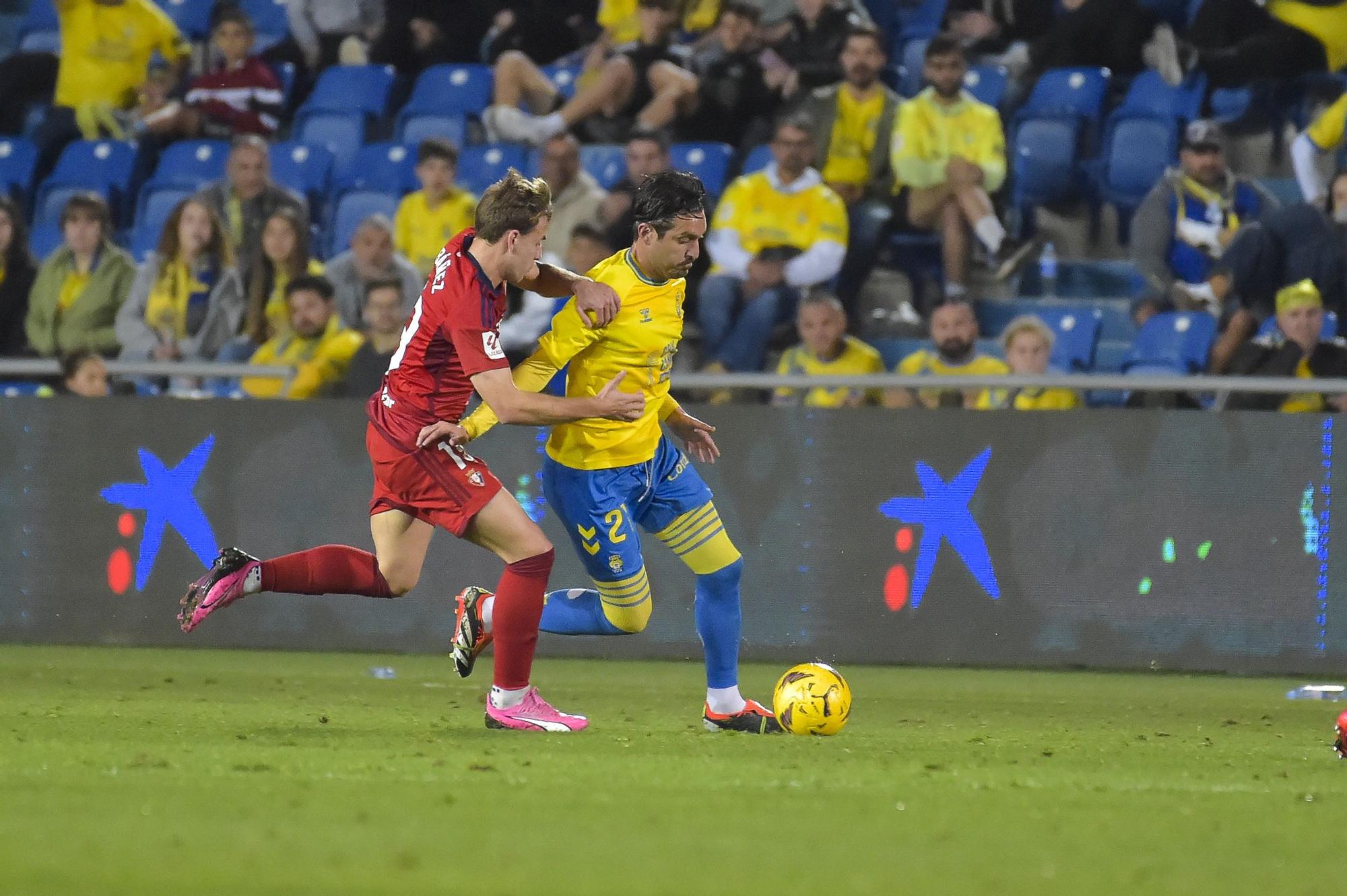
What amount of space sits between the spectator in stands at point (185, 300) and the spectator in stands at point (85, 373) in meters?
0.77

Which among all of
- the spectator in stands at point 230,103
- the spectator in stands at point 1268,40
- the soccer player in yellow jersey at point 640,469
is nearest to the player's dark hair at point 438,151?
the spectator in stands at point 230,103

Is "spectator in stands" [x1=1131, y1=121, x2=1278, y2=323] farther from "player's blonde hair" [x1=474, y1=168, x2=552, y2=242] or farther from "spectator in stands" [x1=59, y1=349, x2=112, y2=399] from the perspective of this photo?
"spectator in stands" [x1=59, y1=349, x2=112, y2=399]

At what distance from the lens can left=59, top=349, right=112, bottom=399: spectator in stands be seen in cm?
1186

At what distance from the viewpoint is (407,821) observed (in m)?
4.92

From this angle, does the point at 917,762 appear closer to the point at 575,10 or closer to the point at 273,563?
the point at 273,563

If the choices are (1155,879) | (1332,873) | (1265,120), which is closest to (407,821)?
(1155,879)

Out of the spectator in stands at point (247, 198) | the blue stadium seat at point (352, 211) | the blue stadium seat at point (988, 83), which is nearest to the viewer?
the spectator in stands at point (247, 198)

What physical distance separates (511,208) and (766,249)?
5.67 m

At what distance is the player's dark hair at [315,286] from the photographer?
12.2 meters

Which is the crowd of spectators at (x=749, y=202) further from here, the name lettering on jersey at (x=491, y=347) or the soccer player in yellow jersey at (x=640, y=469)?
the name lettering on jersey at (x=491, y=347)

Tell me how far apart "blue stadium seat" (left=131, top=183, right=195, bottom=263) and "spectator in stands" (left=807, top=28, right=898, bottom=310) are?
14.7ft

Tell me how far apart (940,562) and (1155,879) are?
6.70m

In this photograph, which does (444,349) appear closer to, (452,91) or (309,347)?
(309,347)

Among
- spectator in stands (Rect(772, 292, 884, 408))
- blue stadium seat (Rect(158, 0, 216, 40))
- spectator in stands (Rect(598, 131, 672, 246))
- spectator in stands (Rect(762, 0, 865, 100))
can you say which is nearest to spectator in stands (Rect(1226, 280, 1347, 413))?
spectator in stands (Rect(772, 292, 884, 408))
